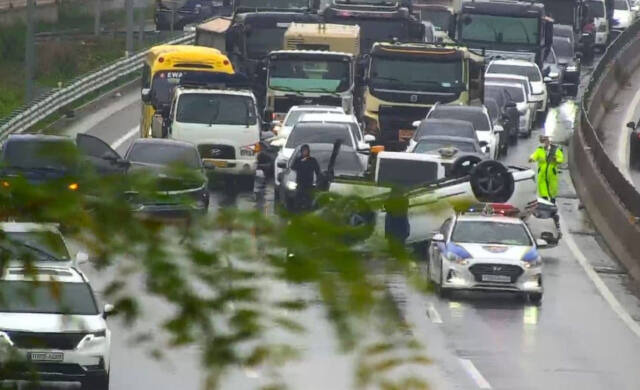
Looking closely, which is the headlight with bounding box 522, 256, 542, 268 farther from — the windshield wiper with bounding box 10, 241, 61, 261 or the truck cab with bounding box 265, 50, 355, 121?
the windshield wiper with bounding box 10, 241, 61, 261

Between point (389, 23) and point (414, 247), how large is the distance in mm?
45227

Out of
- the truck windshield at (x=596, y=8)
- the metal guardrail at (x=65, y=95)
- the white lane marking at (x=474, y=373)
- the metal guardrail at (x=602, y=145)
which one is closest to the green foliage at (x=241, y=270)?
the white lane marking at (x=474, y=373)

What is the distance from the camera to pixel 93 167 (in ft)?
14.1

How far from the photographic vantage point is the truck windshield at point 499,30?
52625mm

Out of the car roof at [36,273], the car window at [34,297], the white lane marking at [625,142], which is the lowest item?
the white lane marking at [625,142]

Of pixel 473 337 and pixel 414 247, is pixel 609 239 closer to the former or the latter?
pixel 473 337

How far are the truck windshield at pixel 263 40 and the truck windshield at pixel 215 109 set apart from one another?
29.7 ft

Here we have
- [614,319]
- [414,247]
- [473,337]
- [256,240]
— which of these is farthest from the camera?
[614,319]

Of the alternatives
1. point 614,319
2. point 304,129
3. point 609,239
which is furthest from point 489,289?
point 304,129

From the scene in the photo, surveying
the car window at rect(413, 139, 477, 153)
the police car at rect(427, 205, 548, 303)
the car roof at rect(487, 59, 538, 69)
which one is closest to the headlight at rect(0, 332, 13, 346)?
the police car at rect(427, 205, 548, 303)

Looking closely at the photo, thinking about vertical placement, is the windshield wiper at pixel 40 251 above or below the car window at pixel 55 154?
below

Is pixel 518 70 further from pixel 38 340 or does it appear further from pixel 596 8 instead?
pixel 38 340

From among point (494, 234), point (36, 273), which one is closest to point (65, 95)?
point (494, 234)

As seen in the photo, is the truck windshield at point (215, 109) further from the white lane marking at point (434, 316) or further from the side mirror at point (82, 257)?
the side mirror at point (82, 257)
